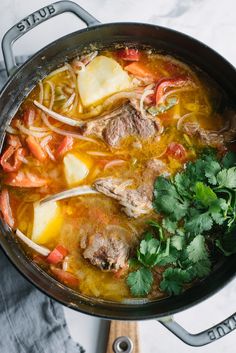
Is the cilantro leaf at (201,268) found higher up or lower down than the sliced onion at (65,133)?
lower down

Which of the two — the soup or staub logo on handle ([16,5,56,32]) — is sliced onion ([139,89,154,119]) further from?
staub logo on handle ([16,5,56,32])

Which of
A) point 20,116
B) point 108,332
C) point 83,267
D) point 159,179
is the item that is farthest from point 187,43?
point 108,332

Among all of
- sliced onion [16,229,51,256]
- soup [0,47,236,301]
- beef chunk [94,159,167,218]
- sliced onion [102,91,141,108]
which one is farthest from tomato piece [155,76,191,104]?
sliced onion [16,229,51,256]

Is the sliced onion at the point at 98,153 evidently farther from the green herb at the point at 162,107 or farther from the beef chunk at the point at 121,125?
the green herb at the point at 162,107

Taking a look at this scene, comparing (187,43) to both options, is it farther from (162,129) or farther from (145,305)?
(145,305)

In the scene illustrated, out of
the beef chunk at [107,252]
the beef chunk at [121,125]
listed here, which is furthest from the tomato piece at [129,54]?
the beef chunk at [107,252]

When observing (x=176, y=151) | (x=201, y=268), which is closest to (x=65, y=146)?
(x=176, y=151)

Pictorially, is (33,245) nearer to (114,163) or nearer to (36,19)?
(114,163)
